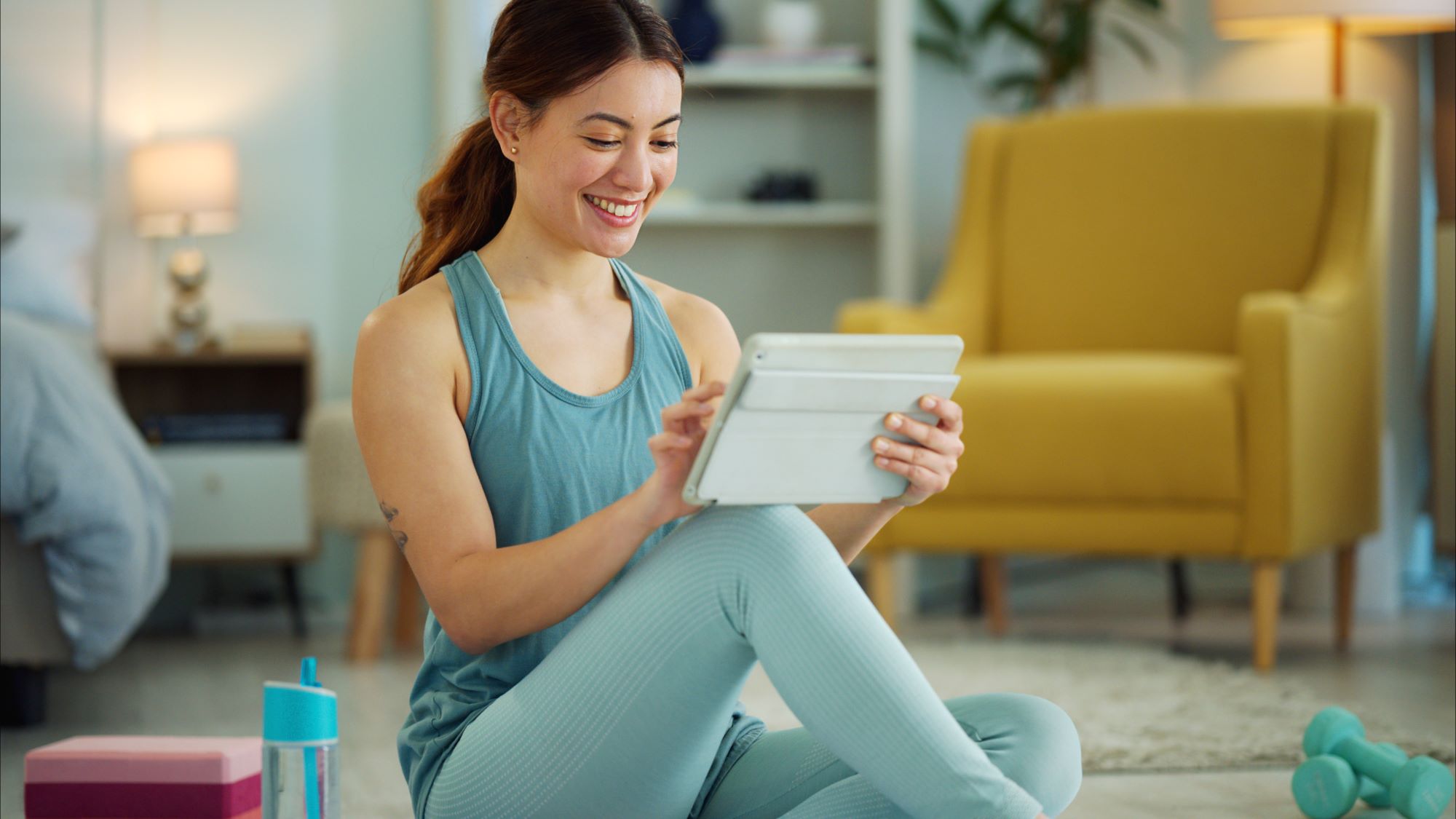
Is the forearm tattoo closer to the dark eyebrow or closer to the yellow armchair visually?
the dark eyebrow

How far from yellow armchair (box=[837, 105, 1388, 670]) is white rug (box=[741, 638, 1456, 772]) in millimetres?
185

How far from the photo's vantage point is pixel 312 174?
359cm

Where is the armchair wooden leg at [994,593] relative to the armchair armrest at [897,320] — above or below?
below

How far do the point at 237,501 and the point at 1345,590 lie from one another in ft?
7.28

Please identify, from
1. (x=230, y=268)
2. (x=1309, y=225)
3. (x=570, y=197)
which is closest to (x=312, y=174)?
(x=230, y=268)

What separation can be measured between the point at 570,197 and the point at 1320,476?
1.88 metres

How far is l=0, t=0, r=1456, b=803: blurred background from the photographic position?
324cm

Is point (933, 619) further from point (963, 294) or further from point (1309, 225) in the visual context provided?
point (1309, 225)

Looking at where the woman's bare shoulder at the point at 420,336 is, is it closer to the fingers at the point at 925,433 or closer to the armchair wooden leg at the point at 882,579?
the fingers at the point at 925,433

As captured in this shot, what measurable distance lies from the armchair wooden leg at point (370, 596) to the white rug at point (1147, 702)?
0.74 meters

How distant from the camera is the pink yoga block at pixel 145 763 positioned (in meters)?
1.29

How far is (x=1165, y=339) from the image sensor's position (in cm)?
314

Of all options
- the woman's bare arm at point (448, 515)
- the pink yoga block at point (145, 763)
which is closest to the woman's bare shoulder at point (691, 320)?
the woman's bare arm at point (448, 515)

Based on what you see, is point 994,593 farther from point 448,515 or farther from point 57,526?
point 448,515
